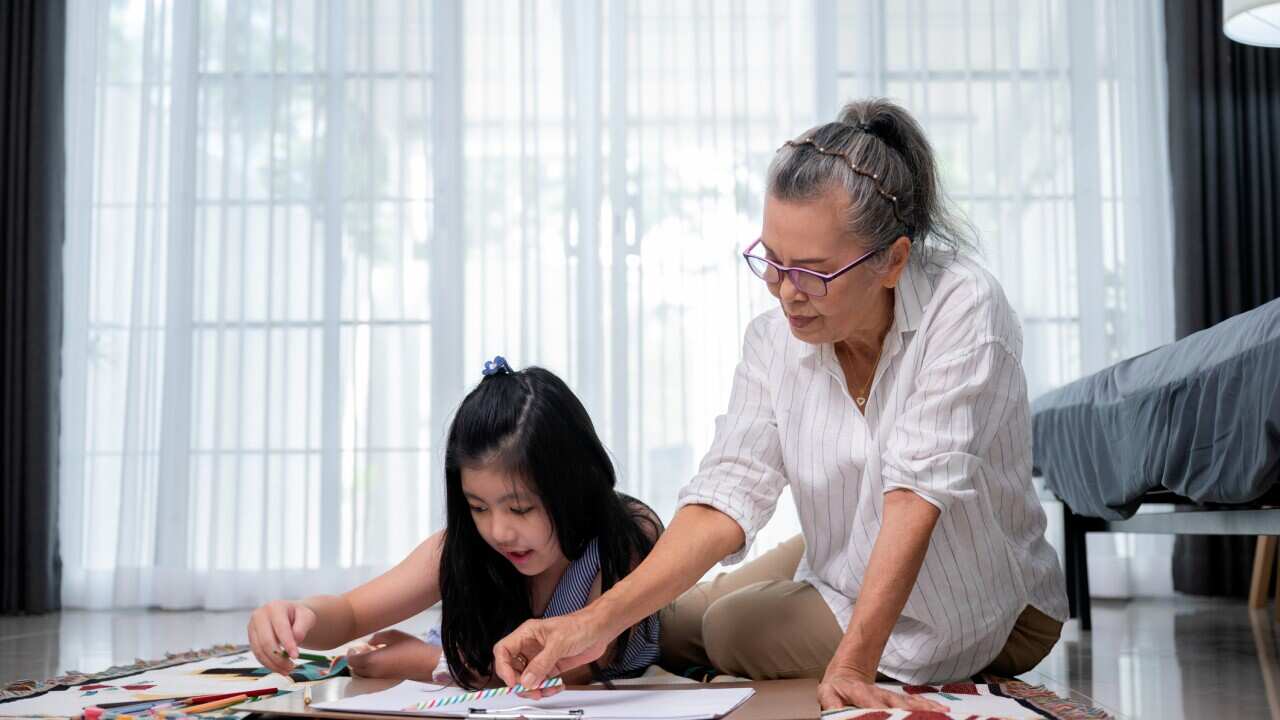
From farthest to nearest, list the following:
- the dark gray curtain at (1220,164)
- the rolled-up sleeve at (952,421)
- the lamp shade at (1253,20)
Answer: the dark gray curtain at (1220,164), the lamp shade at (1253,20), the rolled-up sleeve at (952,421)

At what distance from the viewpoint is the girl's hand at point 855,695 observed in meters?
1.19

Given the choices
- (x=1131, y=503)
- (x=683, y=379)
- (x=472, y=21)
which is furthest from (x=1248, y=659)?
(x=472, y=21)

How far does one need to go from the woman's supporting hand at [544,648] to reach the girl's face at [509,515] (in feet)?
0.86

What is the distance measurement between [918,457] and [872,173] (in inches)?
12.8

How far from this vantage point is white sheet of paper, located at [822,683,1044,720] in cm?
116

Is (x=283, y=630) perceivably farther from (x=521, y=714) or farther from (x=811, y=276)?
(x=811, y=276)

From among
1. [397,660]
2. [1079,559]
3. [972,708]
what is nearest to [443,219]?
[1079,559]

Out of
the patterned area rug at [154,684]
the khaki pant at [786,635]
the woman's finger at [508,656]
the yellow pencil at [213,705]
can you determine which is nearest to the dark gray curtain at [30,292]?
the patterned area rug at [154,684]

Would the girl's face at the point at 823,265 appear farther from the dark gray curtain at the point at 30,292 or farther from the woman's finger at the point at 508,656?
the dark gray curtain at the point at 30,292

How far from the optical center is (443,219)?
3.92m

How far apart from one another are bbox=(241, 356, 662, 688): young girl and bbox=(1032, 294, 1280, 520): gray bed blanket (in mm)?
791

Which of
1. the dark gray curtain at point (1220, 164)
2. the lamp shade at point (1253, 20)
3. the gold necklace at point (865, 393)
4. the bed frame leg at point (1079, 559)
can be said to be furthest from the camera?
the dark gray curtain at point (1220, 164)

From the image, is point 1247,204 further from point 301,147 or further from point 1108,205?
point 301,147

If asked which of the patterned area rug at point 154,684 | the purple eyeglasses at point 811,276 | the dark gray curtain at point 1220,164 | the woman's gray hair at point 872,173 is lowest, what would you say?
the patterned area rug at point 154,684
